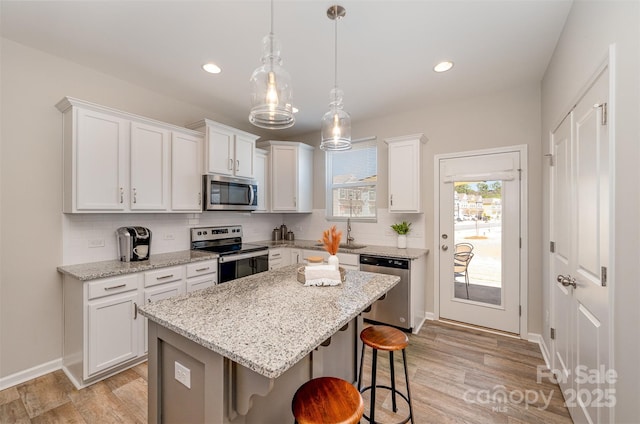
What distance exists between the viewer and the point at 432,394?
7.08 ft

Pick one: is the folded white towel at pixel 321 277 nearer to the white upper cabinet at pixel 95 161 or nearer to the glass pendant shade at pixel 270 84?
the glass pendant shade at pixel 270 84

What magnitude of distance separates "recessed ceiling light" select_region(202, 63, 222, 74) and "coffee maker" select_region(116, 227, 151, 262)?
1.74m

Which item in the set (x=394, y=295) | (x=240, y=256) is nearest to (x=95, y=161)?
(x=240, y=256)

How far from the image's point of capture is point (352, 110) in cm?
379

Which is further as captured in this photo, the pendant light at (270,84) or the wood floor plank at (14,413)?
the wood floor plank at (14,413)

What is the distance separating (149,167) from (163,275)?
1.12 m

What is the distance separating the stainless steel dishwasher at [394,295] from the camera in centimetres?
318

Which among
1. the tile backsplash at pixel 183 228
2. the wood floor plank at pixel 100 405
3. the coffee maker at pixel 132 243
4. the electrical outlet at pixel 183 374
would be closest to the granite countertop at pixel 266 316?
the electrical outlet at pixel 183 374

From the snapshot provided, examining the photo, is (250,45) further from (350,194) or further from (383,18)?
(350,194)

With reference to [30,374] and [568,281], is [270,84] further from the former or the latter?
[30,374]

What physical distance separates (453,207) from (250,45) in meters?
2.91

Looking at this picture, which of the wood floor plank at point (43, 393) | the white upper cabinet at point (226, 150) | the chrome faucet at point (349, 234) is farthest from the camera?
the chrome faucet at point (349, 234)

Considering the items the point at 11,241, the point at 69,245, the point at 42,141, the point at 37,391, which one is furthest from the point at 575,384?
the point at 42,141

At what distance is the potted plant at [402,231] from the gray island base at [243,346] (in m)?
1.93
